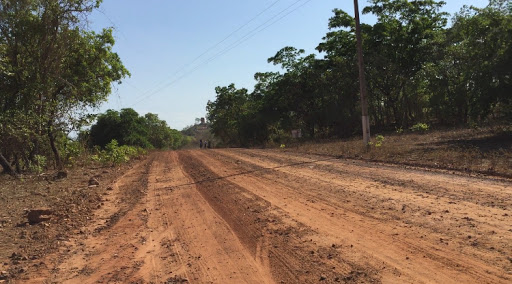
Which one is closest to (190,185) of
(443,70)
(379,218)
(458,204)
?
(379,218)

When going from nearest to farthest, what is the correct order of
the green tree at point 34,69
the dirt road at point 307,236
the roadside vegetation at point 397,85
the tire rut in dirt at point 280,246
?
the tire rut in dirt at point 280,246 → the dirt road at point 307,236 → the green tree at point 34,69 → the roadside vegetation at point 397,85

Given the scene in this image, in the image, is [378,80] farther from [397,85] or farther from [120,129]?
[120,129]

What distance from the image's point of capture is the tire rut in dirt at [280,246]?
4.21 m

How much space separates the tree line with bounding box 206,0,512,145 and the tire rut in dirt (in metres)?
17.7

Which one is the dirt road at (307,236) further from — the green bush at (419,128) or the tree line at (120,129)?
the tree line at (120,129)

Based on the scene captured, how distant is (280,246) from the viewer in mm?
5273

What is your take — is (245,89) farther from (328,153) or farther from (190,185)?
(190,185)

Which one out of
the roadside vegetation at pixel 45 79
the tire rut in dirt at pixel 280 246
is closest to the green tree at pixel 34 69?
the roadside vegetation at pixel 45 79

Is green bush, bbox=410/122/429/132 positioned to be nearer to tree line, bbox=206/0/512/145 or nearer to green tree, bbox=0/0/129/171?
tree line, bbox=206/0/512/145

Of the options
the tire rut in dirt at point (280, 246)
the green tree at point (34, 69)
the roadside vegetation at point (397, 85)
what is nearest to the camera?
the tire rut in dirt at point (280, 246)

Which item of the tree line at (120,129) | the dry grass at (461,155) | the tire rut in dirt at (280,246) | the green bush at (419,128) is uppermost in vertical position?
the tree line at (120,129)

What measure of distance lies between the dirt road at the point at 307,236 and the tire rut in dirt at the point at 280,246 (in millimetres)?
16

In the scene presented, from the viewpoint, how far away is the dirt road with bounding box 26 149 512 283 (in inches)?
171

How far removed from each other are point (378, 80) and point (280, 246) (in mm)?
28938
